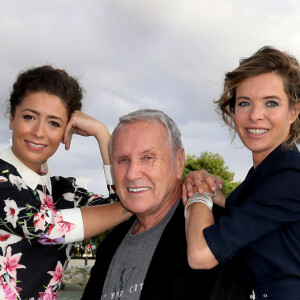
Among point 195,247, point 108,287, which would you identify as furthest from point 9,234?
point 195,247

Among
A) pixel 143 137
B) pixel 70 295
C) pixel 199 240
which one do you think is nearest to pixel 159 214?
pixel 143 137

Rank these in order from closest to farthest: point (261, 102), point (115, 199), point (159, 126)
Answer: point (261, 102), point (159, 126), point (115, 199)

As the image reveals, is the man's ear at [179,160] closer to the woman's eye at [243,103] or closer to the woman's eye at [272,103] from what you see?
the woman's eye at [243,103]

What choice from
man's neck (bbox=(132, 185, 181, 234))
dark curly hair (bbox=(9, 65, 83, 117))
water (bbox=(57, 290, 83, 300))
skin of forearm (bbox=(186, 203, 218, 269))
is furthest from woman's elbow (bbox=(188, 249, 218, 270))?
water (bbox=(57, 290, 83, 300))

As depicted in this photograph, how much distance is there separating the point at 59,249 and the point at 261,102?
221 cm

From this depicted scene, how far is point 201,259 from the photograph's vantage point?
339 centimetres

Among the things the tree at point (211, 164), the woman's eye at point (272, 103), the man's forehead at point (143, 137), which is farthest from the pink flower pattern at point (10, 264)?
the tree at point (211, 164)

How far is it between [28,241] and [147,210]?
108 cm

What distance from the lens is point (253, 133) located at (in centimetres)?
388

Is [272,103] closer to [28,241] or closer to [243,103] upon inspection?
[243,103]

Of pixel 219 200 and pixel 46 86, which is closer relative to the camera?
pixel 219 200

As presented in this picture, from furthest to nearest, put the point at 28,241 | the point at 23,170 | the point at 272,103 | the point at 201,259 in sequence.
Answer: the point at 23,170 → the point at 28,241 → the point at 272,103 → the point at 201,259

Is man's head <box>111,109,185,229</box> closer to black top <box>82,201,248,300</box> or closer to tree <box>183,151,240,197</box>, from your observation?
black top <box>82,201,248,300</box>

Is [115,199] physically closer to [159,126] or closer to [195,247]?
[159,126]
